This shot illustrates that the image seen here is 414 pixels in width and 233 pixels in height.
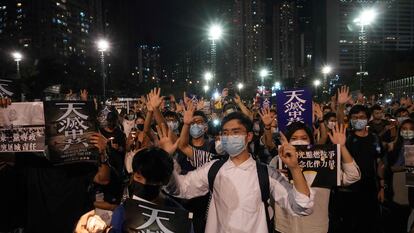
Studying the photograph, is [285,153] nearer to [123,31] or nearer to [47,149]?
[47,149]

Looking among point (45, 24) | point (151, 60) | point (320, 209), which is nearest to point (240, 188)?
point (320, 209)

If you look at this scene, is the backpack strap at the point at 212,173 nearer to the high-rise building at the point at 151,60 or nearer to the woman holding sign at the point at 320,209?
the woman holding sign at the point at 320,209

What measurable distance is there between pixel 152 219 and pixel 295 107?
3456 millimetres

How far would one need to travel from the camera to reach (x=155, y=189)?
10.2 ft

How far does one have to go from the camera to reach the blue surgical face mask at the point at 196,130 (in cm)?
550

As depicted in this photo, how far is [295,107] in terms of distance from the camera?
5910 mm

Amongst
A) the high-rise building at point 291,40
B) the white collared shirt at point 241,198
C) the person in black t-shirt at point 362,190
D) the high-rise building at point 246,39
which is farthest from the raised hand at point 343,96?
the high-rise building at point 291,40

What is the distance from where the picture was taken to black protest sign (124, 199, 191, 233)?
9.67 feet

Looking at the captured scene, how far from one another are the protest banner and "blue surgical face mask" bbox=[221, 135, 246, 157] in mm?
1893

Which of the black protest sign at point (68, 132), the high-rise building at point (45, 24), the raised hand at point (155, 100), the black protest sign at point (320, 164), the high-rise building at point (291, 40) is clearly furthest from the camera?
the high-rise building at point (291, 40)

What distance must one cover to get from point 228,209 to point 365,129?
11.7 ft

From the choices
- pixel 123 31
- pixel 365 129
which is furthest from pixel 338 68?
pixel 365 129

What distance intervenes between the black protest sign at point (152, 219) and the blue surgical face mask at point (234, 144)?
765 millimetres

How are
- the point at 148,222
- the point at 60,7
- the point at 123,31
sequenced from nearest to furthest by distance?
the point at 148,222 < the point at 60,7 < the point at 123,31
